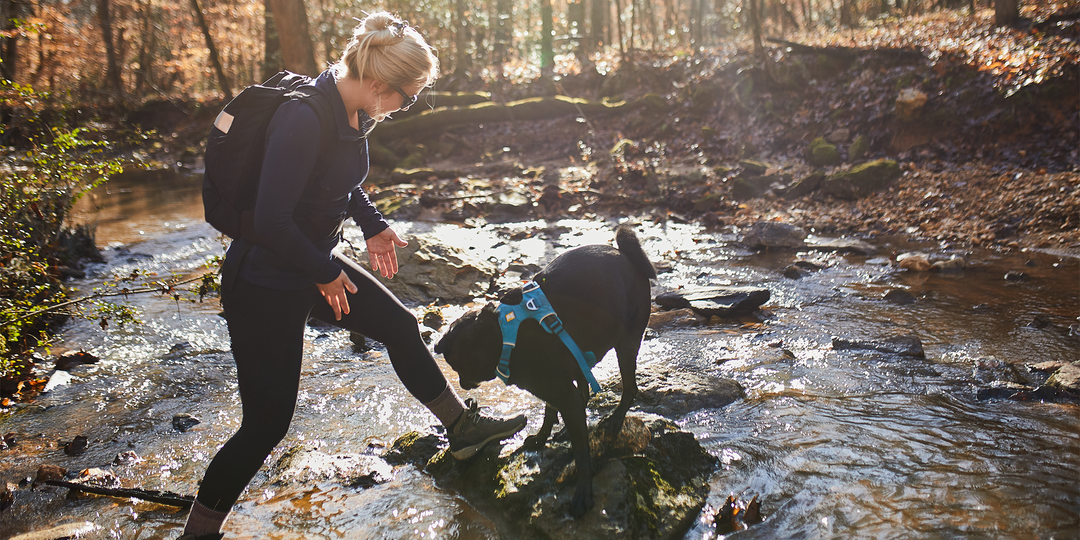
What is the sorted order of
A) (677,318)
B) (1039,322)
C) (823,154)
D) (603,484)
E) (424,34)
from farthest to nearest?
(424,34), (823,154), (677,318), (1039,322), (603,484)

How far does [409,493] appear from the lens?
295 cm

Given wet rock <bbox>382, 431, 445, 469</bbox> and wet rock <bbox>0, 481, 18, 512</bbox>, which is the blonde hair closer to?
wet rock <bbox>382, 431, 445, 469</bbox>

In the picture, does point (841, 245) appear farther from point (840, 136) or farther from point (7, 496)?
point (7, 496)

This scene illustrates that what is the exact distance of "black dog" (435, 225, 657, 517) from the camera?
2.89 metres

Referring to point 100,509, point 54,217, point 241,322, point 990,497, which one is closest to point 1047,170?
point 990,497

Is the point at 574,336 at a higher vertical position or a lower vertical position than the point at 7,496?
higher

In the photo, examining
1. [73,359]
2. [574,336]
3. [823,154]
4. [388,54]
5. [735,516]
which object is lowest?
[735,516]

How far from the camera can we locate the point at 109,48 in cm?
2309

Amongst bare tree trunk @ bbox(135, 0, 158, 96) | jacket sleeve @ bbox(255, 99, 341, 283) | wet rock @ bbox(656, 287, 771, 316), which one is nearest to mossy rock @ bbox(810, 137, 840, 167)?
wet rock @ bbox(656, 287, 771, 316)

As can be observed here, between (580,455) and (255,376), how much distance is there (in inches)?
57.0

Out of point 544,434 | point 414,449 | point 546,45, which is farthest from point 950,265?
point 546,45

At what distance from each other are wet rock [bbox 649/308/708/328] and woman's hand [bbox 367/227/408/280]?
10.1ft

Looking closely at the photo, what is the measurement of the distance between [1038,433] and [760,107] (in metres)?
12.4

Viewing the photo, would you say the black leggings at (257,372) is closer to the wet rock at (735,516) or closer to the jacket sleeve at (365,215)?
the jacket sleeve at (365,215)
